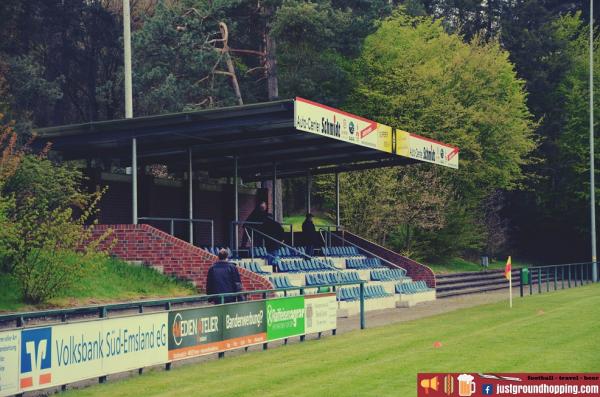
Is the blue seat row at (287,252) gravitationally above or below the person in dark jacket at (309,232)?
below

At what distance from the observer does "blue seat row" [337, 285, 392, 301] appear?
29339 millimetres

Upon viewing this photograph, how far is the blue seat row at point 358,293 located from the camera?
29.3m

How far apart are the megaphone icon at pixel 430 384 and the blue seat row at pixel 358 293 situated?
67.2ft

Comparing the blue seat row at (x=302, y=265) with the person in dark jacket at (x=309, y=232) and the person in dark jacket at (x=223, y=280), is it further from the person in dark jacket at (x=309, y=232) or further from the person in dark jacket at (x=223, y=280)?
the person in dark jacket at (x=223, y=280)

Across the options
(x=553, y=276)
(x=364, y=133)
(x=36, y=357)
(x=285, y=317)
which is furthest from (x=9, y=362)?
(x=553, y=276)

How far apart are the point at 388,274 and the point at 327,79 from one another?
1763cm

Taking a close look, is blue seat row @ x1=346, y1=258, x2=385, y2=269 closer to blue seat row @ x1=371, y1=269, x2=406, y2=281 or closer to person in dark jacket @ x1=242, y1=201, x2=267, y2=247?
blue seat row @ x1=371, y1=269, x2=406, y2=281

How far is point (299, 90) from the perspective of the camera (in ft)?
165

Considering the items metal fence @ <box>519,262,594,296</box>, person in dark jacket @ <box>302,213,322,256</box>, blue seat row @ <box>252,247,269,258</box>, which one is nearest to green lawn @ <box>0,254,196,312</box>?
blue seat row @ <box>252,247,269,258</box>

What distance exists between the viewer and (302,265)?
104 ft

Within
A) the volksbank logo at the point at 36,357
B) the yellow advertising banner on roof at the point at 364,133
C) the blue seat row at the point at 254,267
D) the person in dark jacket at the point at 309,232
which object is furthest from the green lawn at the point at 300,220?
the volksbank logo at the point at 36,357

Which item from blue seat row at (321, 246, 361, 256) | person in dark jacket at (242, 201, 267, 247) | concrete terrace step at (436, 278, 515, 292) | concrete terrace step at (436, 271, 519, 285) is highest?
person in dark jacket at (242, 201, 267, 247)

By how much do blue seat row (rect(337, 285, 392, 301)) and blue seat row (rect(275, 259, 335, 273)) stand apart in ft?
4.72

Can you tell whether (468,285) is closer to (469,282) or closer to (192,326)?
(469,282)
